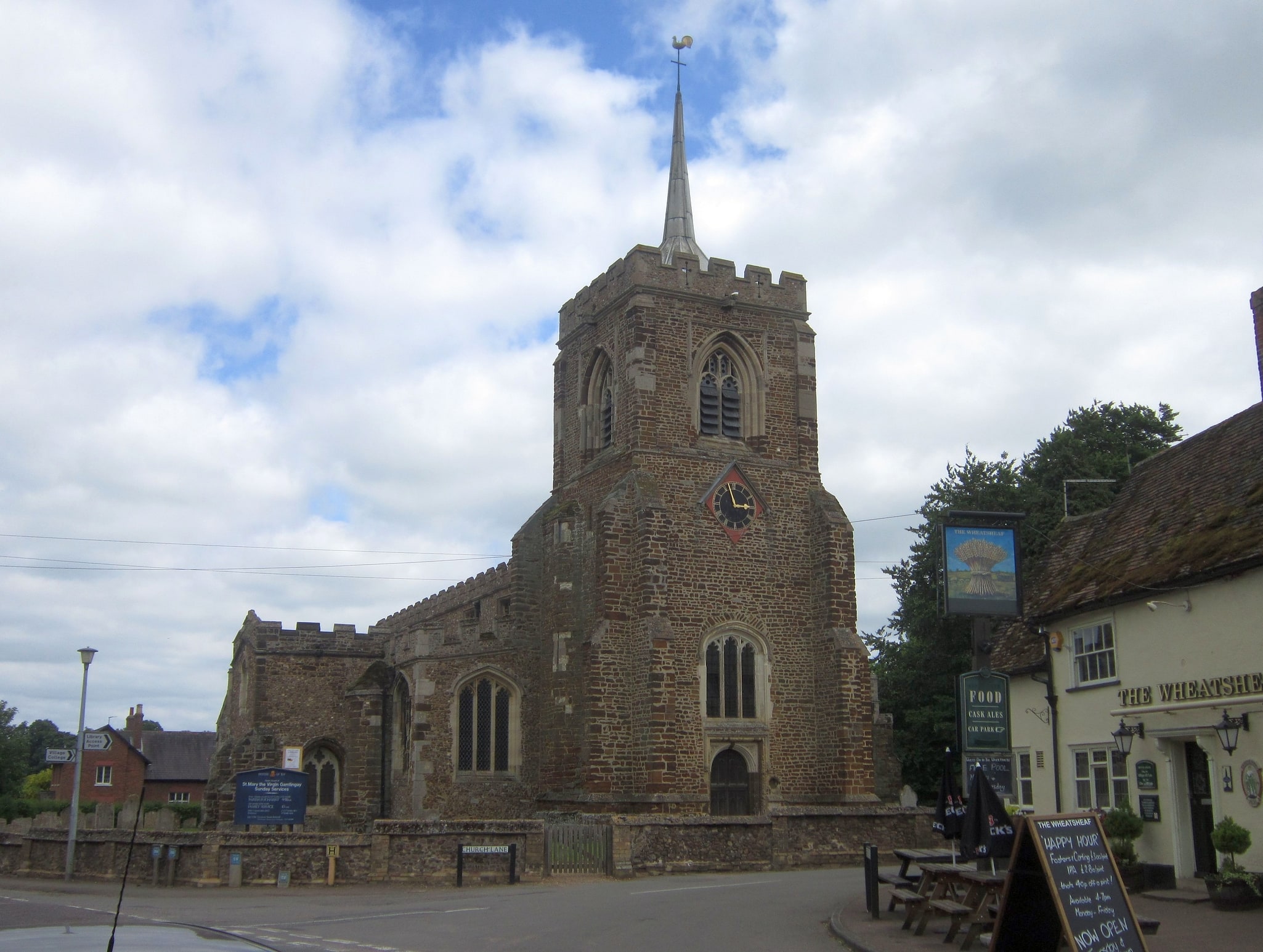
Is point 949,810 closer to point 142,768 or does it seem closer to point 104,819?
point 104,819

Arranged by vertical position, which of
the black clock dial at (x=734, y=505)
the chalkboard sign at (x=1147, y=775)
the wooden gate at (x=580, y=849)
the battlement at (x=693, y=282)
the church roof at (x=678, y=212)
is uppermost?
the church roof at (x=678, y=212)

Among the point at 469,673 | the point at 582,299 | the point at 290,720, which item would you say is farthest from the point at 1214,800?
the point at 290,720

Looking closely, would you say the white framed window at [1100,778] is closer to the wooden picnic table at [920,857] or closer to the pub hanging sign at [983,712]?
the pub hanging sign at [983,712]

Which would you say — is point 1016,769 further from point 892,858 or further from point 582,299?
point 582,299

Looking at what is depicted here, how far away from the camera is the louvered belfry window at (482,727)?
32688mm

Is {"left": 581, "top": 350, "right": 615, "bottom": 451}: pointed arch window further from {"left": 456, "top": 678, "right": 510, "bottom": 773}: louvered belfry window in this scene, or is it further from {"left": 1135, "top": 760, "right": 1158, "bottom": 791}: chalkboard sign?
{"left": 1135, "top": 760, "right": 1158, "bottom": 791}: chalkboard sign

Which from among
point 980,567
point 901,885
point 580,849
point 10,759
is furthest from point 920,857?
point 10,759

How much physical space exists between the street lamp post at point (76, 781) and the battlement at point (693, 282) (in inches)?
627

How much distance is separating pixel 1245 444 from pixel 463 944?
47.5 feet

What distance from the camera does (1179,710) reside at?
57.8 ft

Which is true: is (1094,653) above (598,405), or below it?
below

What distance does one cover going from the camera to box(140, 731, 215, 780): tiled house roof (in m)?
→ 70.2

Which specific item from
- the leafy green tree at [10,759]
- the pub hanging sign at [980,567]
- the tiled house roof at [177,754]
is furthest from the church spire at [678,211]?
the tiled house roof at [177,754]

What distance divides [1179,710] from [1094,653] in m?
2.91
